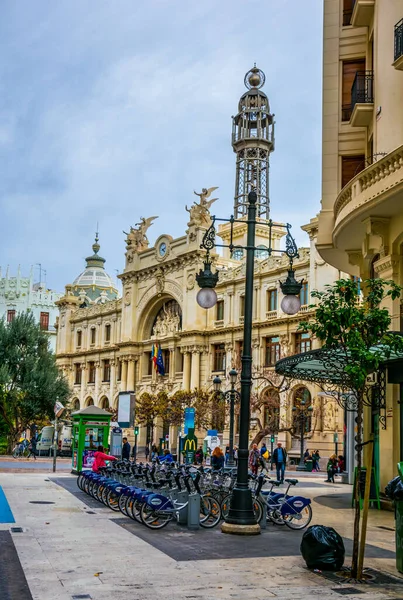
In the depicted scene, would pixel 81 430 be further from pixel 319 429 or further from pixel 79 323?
pixel 79 323

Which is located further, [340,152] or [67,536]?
[340,152]

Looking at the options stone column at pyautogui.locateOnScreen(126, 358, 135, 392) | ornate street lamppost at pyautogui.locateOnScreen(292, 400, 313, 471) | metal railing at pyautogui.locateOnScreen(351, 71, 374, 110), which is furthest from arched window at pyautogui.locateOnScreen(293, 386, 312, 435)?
metal railing at pyautogui.locateOnScreen(351, 71, 374, 110)

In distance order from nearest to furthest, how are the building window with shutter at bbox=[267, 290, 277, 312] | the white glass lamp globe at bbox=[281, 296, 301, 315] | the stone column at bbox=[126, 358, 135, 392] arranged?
the white glass lamp globe at bbox=[281, 296, 301, 315] → the building window with shutter at bbox=[267, 290, 277, 312] → the stone column at bbox=[126, 358, 135, 392]

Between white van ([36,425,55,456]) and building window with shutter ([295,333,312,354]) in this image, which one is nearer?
white van ([36,425,55,456])

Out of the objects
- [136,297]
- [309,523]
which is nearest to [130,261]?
[136,297]

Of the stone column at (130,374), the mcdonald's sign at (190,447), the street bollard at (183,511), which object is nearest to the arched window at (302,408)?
the mcdonald's sign at (190,447)

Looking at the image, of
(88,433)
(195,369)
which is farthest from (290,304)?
(195,369)

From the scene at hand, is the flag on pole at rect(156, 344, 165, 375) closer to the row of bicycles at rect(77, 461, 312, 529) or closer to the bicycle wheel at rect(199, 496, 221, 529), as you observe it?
the row of bicycles at rect(77, 461, 312, 529)

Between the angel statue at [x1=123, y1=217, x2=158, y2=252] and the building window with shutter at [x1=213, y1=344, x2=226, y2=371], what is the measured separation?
16.2 metres

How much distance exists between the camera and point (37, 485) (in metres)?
24.5

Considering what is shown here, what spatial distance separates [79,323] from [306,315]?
37379 mm

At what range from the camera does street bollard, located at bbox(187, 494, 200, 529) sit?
1442 cm

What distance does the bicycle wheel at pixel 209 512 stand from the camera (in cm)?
1476

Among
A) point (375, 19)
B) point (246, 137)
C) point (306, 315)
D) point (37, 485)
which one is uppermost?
point (246, 137)
